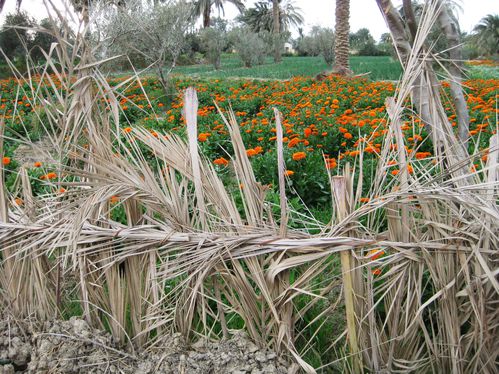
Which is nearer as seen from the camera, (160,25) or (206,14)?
(160,25)

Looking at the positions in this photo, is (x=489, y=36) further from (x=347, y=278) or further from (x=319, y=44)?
(x=347, y=278)

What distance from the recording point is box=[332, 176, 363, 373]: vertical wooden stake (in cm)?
159

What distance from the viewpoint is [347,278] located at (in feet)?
5.21

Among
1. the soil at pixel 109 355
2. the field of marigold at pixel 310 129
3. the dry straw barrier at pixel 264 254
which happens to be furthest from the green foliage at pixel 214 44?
the soil at pixel 109 355

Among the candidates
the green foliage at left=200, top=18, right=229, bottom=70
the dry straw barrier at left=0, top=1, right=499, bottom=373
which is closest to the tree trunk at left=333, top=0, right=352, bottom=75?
the green foliage at left=200, top=18, right=229, bottom=70

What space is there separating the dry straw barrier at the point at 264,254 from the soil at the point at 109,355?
0.05 meters

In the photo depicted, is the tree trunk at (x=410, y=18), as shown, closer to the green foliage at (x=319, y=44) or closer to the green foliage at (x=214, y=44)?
the green foliage at (x=319, y=44)

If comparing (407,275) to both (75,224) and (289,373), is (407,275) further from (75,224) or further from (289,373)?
(75,224)

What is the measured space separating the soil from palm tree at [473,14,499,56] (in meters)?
36.5

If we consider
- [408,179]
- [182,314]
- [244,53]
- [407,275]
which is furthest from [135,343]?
[244,53]

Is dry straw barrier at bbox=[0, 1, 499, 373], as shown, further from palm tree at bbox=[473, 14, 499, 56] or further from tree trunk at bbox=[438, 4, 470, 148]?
palm tree at bbox=[473, 14, 499, 56]

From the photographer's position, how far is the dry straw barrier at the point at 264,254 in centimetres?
156

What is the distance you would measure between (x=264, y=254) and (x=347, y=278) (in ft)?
0.91

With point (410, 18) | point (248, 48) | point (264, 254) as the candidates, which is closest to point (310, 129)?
point (410, 18)
